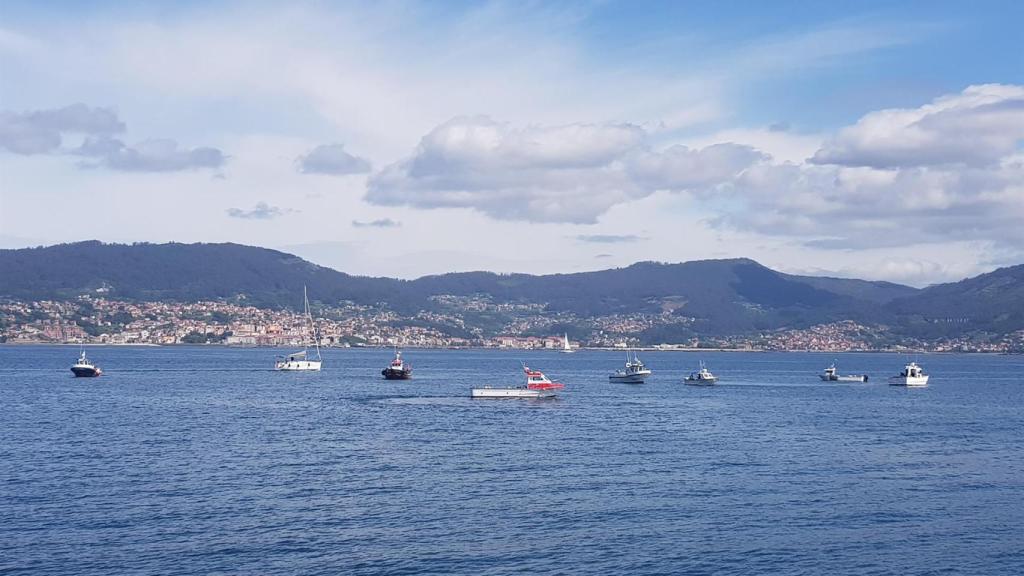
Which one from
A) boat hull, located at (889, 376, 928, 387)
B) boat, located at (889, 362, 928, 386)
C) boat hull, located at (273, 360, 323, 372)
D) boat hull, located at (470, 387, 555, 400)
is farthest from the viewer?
boat hull, located at (273, 360, 323, 372)

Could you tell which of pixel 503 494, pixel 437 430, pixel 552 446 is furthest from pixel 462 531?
pixel 437 430

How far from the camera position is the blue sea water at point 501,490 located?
3953 centimetres

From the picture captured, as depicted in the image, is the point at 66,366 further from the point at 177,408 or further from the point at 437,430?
the point at 437,430

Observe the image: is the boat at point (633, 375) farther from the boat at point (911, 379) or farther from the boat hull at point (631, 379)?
the boat at point (911, 379)

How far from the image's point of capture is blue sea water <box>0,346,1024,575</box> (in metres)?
39.5

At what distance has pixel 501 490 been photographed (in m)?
53.1

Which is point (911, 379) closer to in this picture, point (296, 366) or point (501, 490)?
point (296, 366)

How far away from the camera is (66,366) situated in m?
198

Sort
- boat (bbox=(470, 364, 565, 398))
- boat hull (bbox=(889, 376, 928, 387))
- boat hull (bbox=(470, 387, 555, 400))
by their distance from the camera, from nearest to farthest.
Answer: boat hull (bbox=(470, 387, 555, 400)) → boat (bbox=(470, 364, 565, 398)) → boat hull (bbox=(889, 376, 928, 387))

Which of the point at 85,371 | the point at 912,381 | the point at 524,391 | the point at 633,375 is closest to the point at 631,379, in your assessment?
the point at 633,375

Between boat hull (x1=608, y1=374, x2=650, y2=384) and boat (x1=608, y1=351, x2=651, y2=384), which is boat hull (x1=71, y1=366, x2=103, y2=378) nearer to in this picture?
boat (x1=608, y1=351, x2=651, y2=384)

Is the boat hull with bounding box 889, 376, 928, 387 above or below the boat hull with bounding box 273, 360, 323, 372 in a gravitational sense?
below

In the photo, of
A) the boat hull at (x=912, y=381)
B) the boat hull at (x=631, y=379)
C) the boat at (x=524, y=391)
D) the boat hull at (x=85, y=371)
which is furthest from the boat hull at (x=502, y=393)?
the boat hull at (x=912, y=381)

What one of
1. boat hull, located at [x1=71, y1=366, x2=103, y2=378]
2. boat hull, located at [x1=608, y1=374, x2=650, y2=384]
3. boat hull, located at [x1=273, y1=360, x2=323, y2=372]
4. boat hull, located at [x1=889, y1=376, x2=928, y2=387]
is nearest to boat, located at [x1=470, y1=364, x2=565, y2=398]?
boat hull, located at [x1=608, y1=374, x2=650, y2=384]
